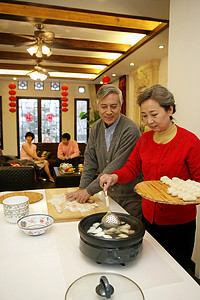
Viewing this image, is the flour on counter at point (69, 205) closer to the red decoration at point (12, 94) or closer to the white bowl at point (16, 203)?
the white bowl at point (16, 203)

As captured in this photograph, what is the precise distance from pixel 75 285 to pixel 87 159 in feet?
4.09

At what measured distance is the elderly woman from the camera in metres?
1.27

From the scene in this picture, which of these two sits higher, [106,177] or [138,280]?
[106,177]

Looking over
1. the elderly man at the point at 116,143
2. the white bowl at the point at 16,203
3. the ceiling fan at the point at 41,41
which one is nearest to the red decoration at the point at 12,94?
the ceiling fan at the point at 41,41

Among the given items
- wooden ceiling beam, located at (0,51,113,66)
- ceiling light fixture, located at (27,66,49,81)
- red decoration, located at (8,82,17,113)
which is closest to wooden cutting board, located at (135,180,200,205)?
ceiling light fixture, located at (27,66,49,81)

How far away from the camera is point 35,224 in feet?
3.88

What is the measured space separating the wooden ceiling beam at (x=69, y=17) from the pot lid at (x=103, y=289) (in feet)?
10.6

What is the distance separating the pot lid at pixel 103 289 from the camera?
66cm

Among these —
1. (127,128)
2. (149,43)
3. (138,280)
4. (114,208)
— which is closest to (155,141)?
(127,128)

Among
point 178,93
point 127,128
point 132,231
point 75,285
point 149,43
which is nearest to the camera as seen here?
point 75,285

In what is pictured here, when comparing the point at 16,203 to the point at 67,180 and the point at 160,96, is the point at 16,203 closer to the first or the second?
the point at 160,96

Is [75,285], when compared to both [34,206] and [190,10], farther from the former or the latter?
[190,10]

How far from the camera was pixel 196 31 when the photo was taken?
2.03m

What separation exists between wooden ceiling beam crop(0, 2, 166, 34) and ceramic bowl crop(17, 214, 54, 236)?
2.84 m
